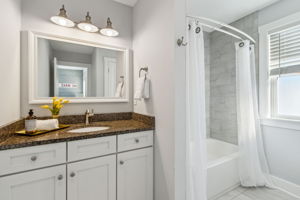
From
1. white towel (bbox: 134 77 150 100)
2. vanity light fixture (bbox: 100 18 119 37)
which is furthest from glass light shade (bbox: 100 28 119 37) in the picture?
white towel (bbox: 134 77 150 100)

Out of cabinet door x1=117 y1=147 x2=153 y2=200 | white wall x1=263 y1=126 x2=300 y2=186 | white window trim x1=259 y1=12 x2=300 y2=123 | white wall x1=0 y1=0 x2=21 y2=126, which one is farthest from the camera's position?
white window trim x1=259 y1=12 x2=300 y2=123

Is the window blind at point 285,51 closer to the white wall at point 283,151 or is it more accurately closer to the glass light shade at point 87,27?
the white wall at point 283,151

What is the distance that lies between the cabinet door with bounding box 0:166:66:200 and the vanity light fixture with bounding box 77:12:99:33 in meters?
1.48

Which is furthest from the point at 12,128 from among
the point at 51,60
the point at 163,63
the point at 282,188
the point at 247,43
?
the point at 282,188

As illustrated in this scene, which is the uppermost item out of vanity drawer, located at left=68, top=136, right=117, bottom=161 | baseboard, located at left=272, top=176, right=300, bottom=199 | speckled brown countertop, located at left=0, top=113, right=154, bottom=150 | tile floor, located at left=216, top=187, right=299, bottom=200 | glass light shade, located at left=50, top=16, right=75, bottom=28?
glass light shade, located at left=50, top=16, right=75, bottom=28

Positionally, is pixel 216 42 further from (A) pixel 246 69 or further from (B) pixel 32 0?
(B) pixel 32 0

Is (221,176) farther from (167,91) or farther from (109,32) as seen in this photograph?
(109,32)

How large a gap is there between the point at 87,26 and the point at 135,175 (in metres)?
1.74

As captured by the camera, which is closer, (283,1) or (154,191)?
(154,191)

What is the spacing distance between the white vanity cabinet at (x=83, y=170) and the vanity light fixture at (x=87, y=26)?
1.31 metres

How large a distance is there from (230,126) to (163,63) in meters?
1.93

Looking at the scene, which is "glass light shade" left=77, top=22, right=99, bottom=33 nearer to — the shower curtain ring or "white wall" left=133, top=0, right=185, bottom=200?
"white wall" left=133, top=0, right=185, bottom=200

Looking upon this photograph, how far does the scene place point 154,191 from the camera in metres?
1.50

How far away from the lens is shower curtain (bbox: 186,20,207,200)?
4.36ft
